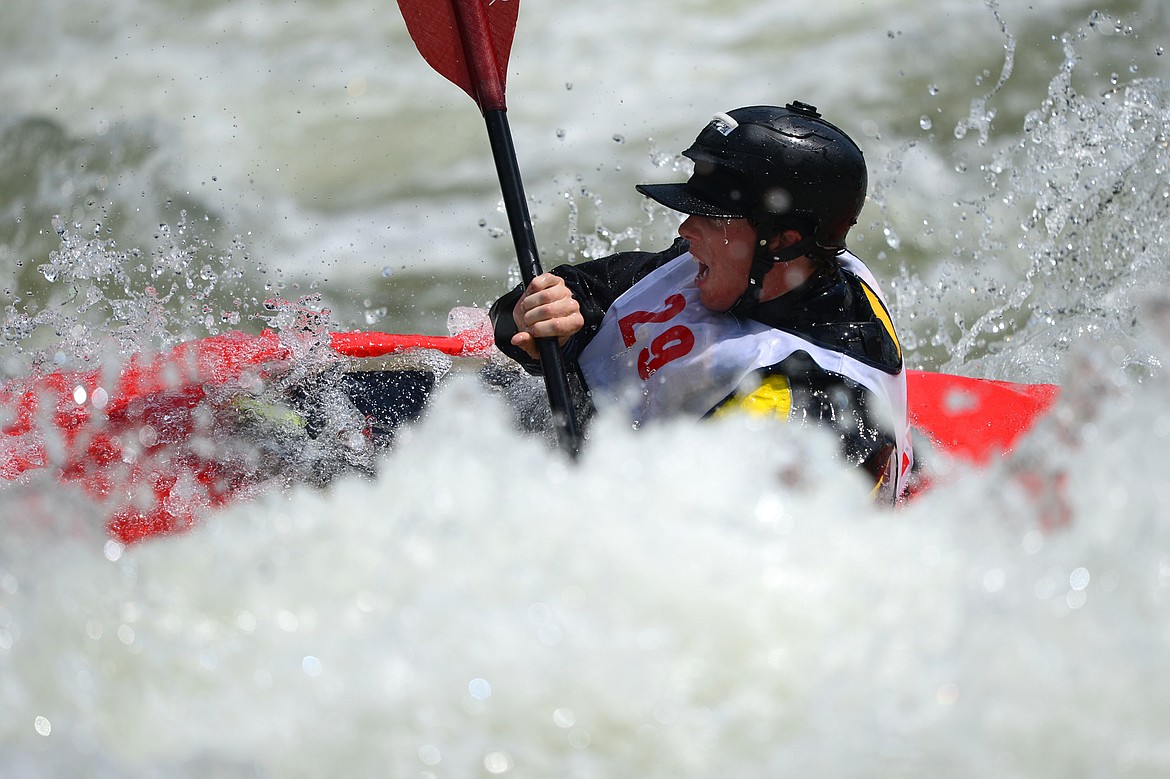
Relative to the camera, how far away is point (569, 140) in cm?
499

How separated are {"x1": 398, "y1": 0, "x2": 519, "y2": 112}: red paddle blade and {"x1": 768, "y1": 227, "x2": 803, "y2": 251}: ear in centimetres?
64

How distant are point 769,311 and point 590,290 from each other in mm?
436

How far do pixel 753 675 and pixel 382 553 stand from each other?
1.36 feet

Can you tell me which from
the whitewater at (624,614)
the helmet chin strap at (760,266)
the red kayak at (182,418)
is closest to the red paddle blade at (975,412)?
the red kayak at (182,418)

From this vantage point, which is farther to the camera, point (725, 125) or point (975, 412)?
point (975, 412)

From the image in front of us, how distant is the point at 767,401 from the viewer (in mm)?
1781

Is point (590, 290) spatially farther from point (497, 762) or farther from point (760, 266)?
point (497, 762)

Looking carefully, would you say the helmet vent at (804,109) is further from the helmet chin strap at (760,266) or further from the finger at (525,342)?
the finger at (525,342)

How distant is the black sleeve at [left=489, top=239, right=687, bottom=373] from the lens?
2123 millimetres

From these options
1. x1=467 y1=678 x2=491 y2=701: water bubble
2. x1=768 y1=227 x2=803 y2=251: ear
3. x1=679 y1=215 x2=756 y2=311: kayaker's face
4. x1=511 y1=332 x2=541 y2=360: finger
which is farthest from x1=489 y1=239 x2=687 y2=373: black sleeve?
x1=467 y1=678 x2=491 y2=701: water bubble

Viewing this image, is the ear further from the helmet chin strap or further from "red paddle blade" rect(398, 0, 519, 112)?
"red paddle blade" rect(398, 0, 519, 112)

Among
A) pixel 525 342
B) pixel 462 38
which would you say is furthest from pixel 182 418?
pixel 462 38

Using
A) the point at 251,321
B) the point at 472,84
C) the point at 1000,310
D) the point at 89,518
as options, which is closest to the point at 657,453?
the point at 89,518

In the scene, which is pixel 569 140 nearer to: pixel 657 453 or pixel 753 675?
pixel 657 453
